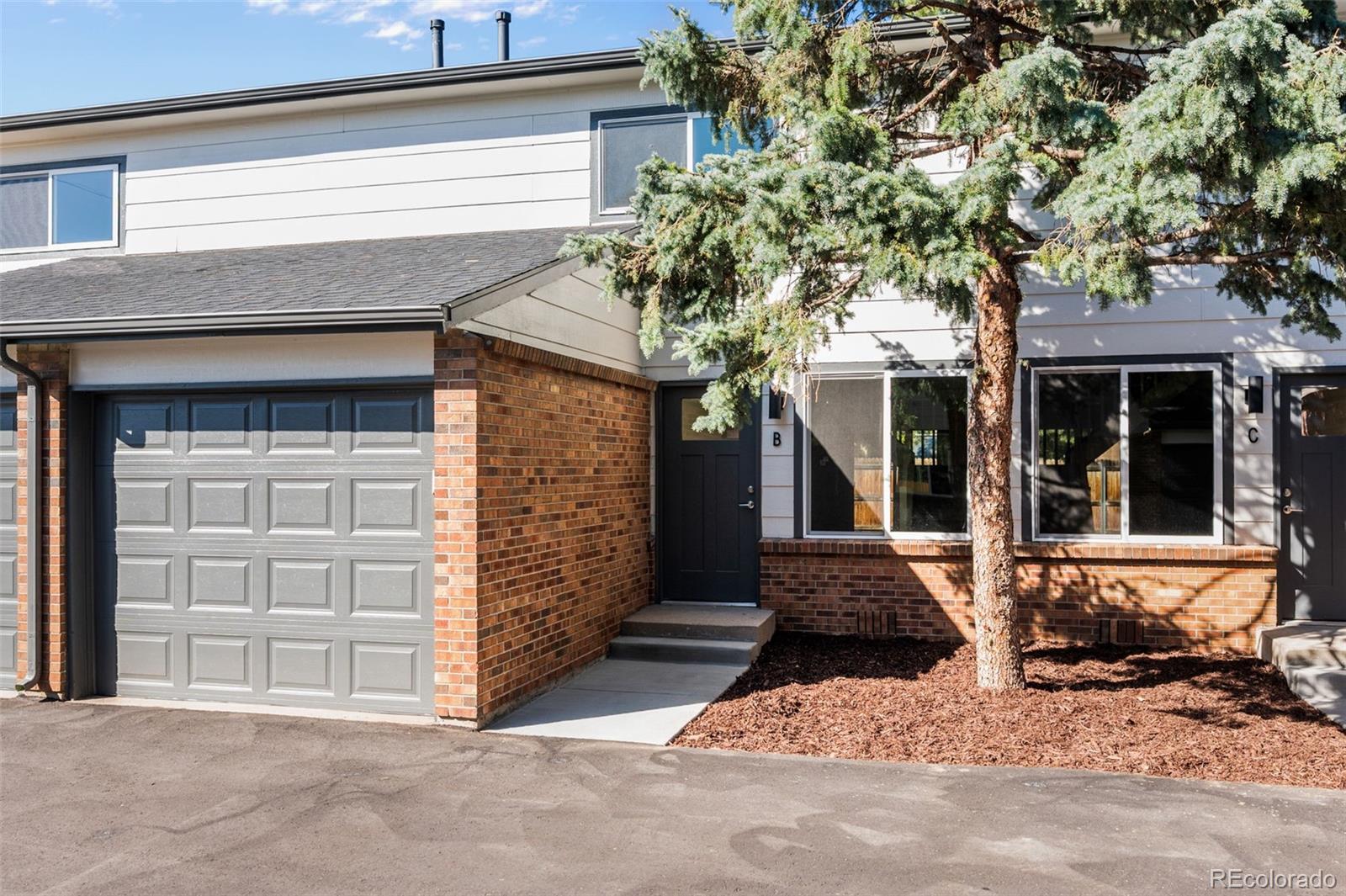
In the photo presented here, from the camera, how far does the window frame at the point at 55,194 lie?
410 inches

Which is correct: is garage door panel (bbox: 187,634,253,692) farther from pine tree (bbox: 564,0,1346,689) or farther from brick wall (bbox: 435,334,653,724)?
pine tree (bbox: 564,0,1346,689)

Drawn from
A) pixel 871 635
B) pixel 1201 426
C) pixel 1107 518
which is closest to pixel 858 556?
pixel 871 635

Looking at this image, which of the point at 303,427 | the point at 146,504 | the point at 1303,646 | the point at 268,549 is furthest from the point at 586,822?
the point at 1303,646

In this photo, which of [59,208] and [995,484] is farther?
[59,208]

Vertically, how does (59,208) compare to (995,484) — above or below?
above

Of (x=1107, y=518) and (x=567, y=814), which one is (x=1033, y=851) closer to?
(x=567, y=814)

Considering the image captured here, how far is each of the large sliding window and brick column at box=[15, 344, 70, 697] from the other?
20.0ft

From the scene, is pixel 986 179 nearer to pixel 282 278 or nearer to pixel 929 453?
pixel 929 453

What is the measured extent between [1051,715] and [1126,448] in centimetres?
318

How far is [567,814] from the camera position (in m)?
4.72

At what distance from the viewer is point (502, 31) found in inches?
439

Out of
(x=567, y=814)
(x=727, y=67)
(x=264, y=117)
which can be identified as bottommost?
(x=567, y=814)

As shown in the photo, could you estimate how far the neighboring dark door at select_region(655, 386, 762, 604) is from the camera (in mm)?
9188

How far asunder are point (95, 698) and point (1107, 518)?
837cm
